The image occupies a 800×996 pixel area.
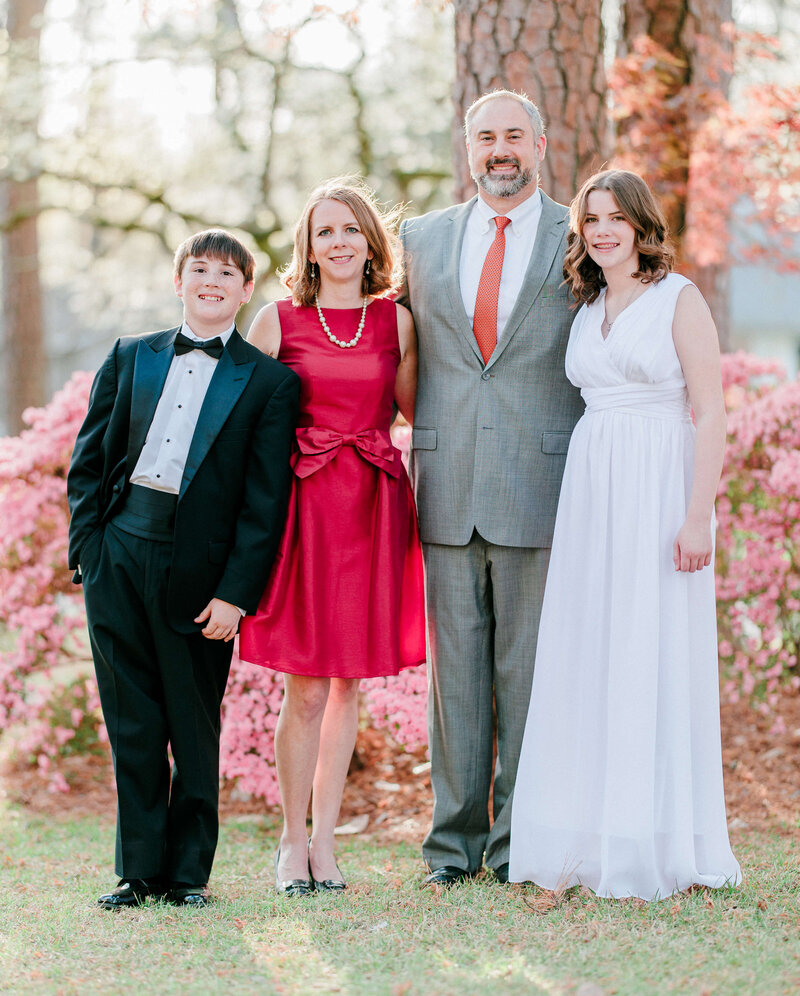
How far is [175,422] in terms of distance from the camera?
336 cm

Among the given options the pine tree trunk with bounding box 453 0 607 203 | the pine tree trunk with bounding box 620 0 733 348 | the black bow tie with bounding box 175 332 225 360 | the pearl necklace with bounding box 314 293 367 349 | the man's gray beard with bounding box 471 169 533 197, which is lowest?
the black bow tie with bounding box 175 332 225 360

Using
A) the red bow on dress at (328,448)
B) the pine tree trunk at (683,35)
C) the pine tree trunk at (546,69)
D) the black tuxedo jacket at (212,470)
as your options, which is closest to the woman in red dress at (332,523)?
the red bow on dress at (328,448)

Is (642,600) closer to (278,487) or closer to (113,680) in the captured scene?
(278,487)

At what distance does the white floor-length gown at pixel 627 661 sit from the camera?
3.23 metres

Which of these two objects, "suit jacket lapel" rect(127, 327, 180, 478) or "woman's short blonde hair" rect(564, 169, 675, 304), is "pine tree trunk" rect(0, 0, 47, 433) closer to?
"suit jacket lapel" rect(127, 327, 180, 478)

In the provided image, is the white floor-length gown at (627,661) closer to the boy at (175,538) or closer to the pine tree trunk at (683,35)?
the boy at (175,538)

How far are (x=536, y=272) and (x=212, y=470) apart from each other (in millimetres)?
1171

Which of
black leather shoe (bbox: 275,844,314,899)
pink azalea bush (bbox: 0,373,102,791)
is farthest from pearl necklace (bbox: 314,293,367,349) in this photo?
pink azalea bush (bbox: 0,373,102,791)

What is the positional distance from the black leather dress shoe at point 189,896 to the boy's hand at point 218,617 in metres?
0.76

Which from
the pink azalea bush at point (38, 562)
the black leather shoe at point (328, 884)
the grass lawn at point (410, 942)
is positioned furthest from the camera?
the pink azalea bush at point (38, 562)

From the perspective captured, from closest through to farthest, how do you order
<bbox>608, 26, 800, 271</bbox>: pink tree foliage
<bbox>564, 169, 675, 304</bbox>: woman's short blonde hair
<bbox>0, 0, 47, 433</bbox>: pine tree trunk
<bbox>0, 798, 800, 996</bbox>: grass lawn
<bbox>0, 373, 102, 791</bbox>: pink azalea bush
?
<bbox>0, 798, 800, 996</bbox>: grass lawn
<bbox>564, 169, 675, 304</bbox>: woman's short blonde hair
<bbox>0, 373, 102, 791</bbox>: pink azalea bush
<bbox>608, 26, 800, 271</bbox>: pink tree foliage
<bbox>0, 0, 47, 433</bbox>: pine tree trunk

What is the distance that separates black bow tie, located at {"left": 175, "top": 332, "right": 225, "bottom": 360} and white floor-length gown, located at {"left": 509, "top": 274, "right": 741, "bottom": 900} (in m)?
1.06

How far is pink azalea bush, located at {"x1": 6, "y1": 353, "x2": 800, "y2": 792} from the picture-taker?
188 inches

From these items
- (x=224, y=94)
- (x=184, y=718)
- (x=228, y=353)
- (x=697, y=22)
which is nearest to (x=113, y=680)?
(x=184, y=718)
